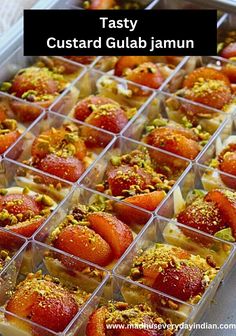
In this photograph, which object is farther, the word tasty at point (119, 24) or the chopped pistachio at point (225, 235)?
the word tasty at point (119, 24)

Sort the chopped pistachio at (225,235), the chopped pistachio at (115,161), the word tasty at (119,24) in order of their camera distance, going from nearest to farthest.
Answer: the chopped pistachio at (225,235) < the chopped pistachio at (115,161) < the word tasty at (119,24)

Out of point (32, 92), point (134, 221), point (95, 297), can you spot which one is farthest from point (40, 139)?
point (95, 297)

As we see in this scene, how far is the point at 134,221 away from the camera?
7.24ft

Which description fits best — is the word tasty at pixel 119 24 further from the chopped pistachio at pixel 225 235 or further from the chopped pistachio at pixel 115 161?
the chopped pistachio at pixel 225 235

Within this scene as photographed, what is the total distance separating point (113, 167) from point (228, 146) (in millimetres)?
348

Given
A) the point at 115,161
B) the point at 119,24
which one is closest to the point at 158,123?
the point at 115,161

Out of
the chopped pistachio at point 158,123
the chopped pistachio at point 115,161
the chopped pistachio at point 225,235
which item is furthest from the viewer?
the chopped pistachio at point 158,123

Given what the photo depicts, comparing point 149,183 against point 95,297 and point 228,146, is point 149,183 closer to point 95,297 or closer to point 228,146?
point 228,146

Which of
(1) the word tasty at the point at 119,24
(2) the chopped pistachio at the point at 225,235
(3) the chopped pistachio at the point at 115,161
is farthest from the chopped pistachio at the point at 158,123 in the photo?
(2) the chopped pistachio at the point at 225,235

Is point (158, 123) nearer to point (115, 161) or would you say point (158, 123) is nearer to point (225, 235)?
point (115, 161)

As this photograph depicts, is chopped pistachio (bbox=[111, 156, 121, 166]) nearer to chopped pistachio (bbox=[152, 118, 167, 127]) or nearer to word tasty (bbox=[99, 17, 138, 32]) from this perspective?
chopped pistachio (bbox=[152, 118, 167, 127])

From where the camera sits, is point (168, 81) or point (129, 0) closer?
point (168, 81)

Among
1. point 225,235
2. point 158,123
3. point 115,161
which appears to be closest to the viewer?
point 225,235

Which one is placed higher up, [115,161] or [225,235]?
[115,161]
